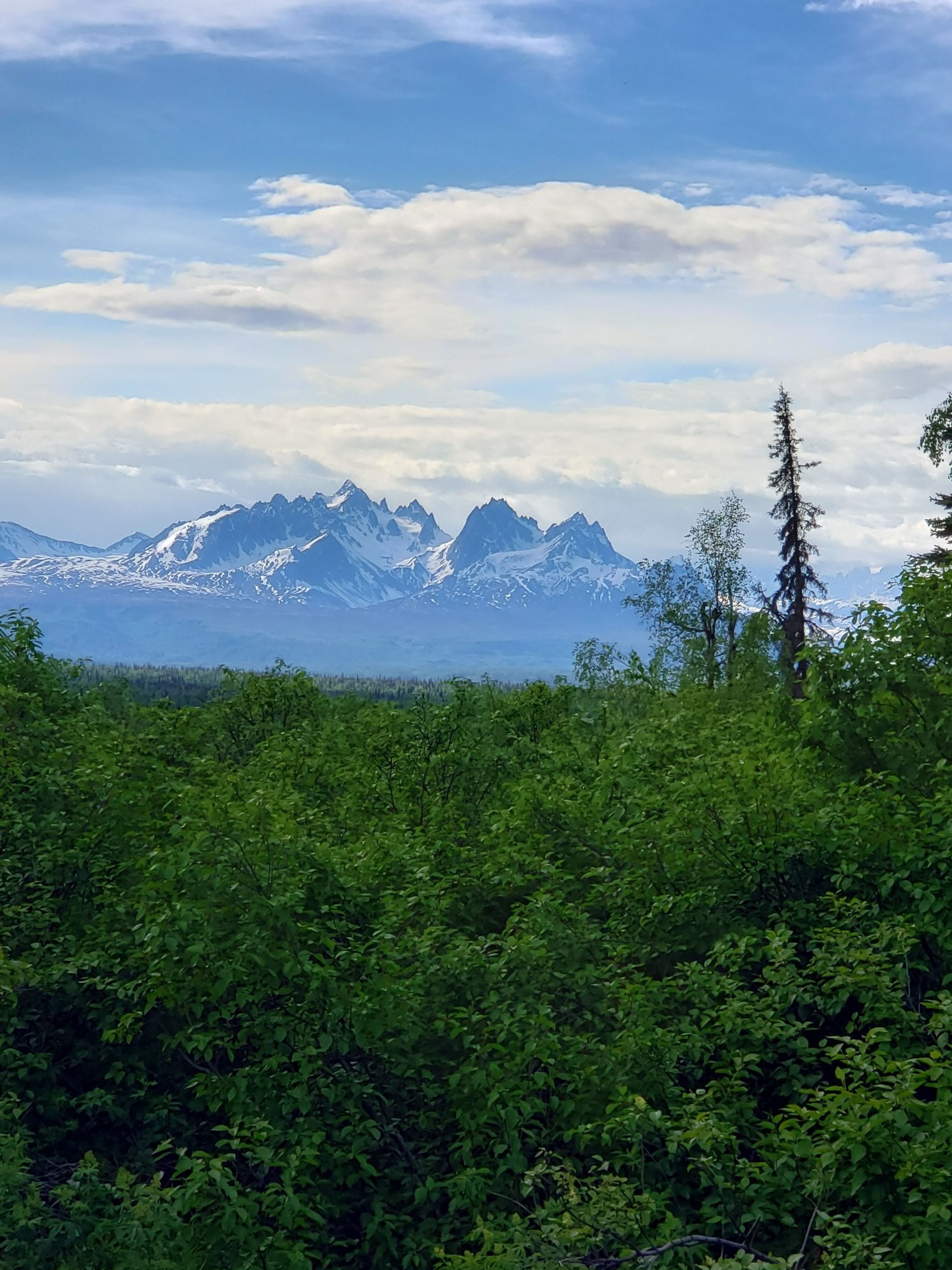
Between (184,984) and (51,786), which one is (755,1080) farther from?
(51,786)

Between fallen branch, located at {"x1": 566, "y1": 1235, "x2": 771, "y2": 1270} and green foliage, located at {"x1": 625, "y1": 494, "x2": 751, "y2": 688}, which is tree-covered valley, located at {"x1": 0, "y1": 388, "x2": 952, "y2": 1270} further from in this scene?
green foliage, located at {"x1": 625, "y1": 494, "x2": 751, "y2": 688}

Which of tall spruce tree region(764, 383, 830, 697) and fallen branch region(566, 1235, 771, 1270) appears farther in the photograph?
tall spruce tree region(764, 383, 830, 697)

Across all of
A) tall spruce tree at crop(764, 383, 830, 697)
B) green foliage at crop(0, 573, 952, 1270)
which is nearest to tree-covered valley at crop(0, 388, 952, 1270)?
green foliage at crop(0, 573, 952, 1270)

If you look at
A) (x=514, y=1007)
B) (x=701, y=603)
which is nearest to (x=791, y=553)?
(x=701, y=603)

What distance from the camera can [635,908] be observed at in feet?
60.2

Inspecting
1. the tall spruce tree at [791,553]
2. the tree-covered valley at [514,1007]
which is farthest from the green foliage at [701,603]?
the tree-covered valley at [514,1007]

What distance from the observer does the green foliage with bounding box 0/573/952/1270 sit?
12500 mm

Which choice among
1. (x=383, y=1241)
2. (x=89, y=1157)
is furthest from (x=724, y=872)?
(x=89, y=1157)

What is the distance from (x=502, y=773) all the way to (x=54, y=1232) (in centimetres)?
1580

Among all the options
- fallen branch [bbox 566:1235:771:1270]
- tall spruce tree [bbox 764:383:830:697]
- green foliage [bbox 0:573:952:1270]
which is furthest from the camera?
tall spruce tree [bbox 764:383:830:697]

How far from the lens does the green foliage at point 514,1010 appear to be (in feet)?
41.0

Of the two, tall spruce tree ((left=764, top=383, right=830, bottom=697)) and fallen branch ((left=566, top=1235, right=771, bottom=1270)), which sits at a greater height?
tall spruce tree ((left=764, top=383, right=830, bottom=697))

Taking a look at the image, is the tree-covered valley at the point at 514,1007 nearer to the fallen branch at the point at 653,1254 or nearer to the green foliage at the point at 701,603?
the fallen branch at the point at 653,1254

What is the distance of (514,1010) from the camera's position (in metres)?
15.0
